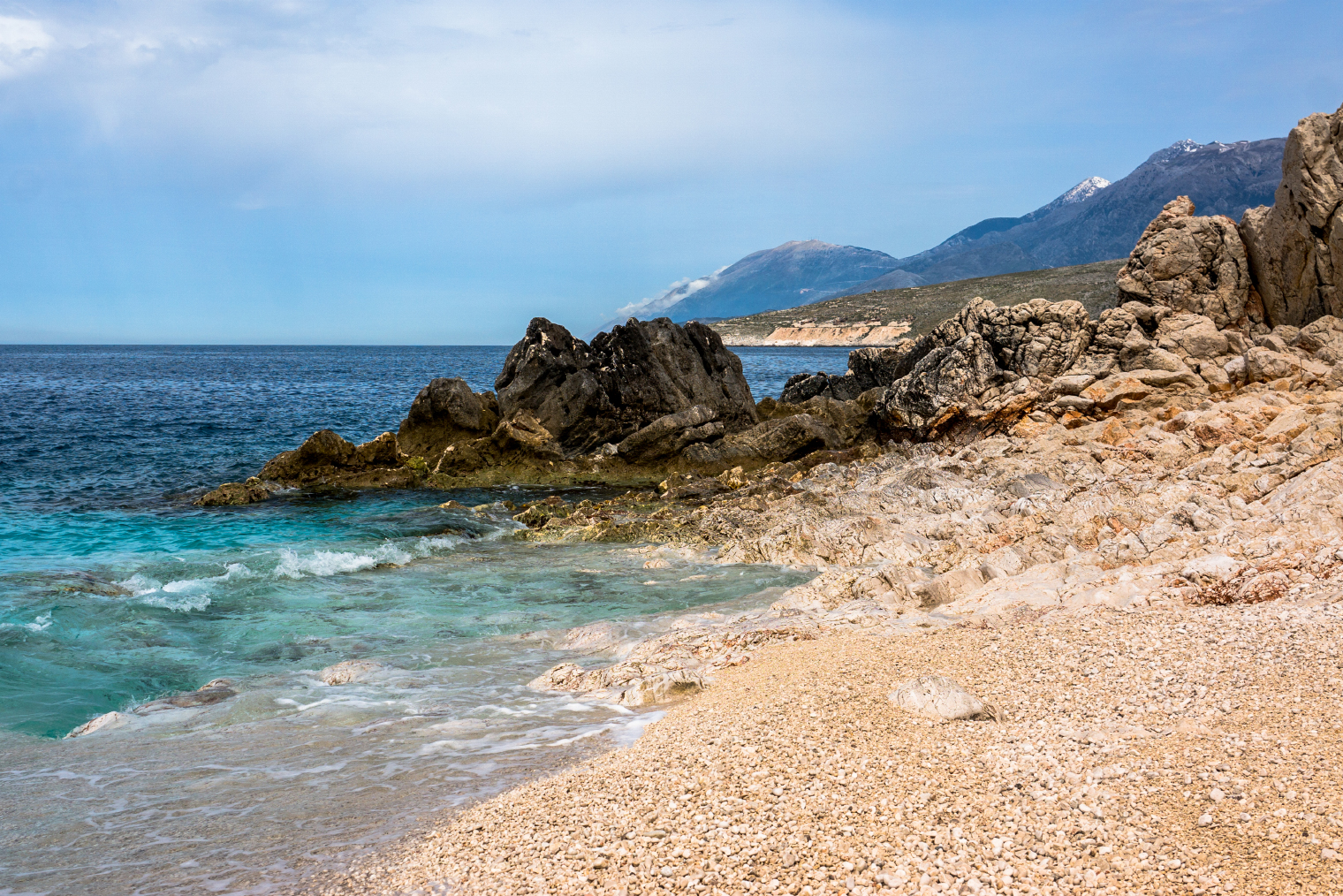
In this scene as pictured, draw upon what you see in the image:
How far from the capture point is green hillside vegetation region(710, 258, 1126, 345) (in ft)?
331

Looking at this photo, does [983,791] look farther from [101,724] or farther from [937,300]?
[937,300]

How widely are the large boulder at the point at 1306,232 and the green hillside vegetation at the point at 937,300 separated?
158 ft

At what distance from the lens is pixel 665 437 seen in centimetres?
2833

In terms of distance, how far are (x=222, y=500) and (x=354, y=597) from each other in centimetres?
1080

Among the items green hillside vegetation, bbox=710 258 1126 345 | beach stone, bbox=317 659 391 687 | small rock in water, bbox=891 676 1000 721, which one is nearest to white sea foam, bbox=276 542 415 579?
beach stone, bbox=317 659 391 687

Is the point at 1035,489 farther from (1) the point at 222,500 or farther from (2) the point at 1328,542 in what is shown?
(1) the point at 222,500

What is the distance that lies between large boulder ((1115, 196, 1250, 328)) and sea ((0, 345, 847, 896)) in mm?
16807

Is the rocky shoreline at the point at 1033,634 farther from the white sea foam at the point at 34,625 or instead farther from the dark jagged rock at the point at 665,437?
the white sea foam at the point at 34,625

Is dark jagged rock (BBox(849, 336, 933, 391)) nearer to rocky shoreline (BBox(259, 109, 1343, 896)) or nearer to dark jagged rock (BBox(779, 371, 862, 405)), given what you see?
dark jagged rock (BBox(779, 371, 862, 405))

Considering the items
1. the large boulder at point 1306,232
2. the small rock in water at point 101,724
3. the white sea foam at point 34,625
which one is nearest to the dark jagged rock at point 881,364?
the large boulder at point 1306,232

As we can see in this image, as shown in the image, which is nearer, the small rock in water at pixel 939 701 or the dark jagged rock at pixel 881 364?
the small rock in water at pixel 939 701

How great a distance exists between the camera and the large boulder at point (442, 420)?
2877 centimetres

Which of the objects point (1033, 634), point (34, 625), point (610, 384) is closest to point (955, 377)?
point (610, 384)

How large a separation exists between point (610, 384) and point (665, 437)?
3.98 m
